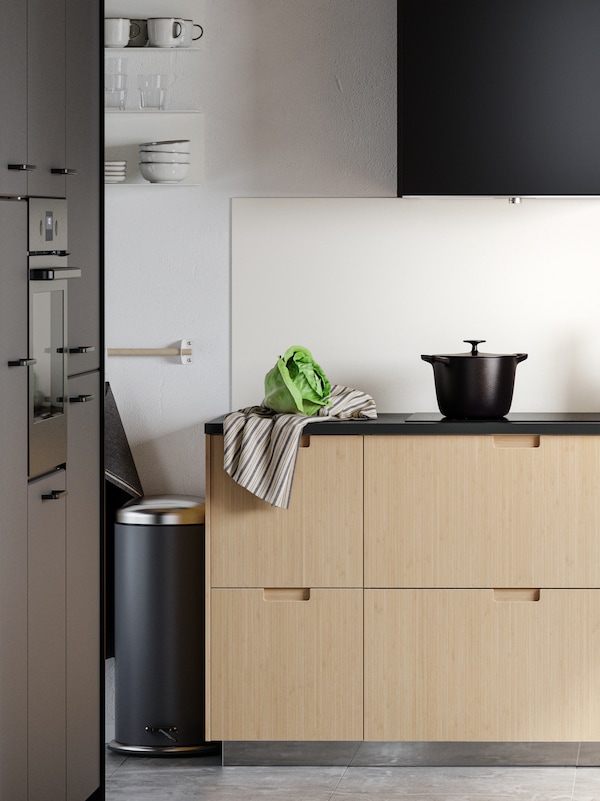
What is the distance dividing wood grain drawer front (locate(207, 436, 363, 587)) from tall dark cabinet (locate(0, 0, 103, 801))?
438 mm

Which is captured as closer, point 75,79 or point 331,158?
point 75,79

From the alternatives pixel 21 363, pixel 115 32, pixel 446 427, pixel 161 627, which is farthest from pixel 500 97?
pixel 161 627

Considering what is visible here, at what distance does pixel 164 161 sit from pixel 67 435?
1208 millimetres

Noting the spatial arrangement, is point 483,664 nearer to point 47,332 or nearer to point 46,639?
point 46,639

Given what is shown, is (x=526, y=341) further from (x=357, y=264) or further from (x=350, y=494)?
(x=350, y=494)

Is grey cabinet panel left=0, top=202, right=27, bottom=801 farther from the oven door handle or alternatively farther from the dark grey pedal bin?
the dark grey pedal bin

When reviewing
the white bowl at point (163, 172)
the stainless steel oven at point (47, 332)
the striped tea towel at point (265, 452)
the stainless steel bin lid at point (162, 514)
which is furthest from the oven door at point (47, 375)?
the white bowl at point (163, 172)

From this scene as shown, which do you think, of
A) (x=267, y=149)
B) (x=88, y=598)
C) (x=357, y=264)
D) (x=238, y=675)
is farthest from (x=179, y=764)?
(x=267, y=149)

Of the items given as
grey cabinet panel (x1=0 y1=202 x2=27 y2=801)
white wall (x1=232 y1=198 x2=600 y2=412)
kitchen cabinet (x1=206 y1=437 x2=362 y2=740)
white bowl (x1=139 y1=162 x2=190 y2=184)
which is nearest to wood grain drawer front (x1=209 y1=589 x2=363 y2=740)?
kitchen cabinet (x1=206 y1=437 x2=362 y2=740)

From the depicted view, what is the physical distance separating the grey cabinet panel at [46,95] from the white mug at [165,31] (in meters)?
0.99

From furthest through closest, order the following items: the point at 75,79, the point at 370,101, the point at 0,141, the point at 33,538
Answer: the point at 370,101 < the point at 75,79 < the point at 33,538 < the point at 0,141

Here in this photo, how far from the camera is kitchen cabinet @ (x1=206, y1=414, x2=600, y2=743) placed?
3.33 metres

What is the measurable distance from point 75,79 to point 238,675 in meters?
1.67

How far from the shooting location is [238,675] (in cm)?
340
